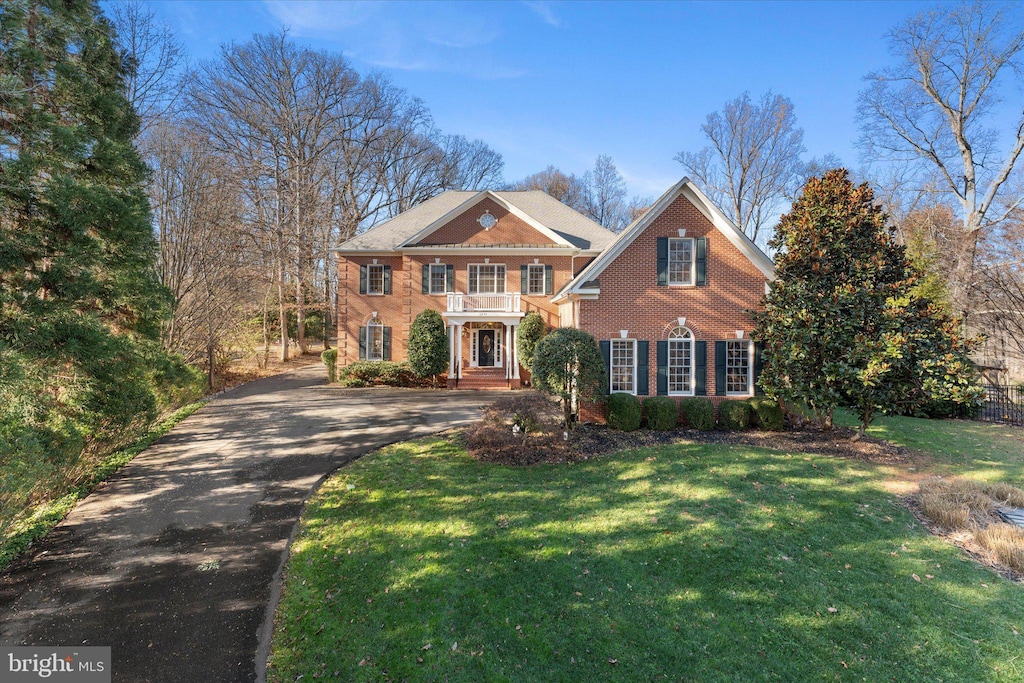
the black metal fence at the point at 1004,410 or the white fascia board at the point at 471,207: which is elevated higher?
the white fascia board at the point at 471,207

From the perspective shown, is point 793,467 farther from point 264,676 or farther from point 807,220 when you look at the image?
point 264,676

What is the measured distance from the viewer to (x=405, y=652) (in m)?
4.24

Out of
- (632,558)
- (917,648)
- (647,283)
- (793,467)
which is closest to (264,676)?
(632,558)

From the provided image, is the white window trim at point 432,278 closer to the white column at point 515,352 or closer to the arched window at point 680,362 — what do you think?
the white column at point 515,352

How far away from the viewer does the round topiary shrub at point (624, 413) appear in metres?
11.6

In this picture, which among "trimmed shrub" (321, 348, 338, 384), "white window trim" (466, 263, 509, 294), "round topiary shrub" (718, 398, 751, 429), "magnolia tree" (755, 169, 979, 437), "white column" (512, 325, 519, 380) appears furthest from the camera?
"white window trim" (466, 263, 509, 294)

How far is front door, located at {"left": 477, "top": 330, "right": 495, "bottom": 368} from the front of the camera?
2167cm

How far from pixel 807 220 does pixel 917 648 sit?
30.5ft

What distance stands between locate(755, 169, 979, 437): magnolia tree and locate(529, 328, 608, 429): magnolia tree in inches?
181

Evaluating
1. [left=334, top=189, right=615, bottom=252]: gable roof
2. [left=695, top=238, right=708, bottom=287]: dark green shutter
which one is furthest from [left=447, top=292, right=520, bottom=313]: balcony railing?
[left=695, top=238, right=708, bottom=287]: dark green shutter

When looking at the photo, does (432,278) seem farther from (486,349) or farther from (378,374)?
(378,374)

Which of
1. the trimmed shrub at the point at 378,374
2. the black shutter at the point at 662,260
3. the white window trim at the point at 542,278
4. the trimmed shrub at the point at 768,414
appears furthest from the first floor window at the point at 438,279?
the trimmed shrub at the point at 768,414

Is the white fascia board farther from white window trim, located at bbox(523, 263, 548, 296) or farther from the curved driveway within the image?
the curved driveway

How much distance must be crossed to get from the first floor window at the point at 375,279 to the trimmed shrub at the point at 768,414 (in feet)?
56.6
